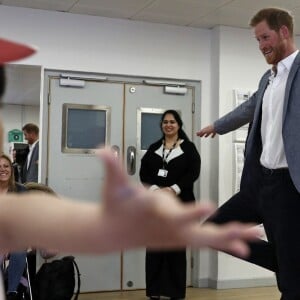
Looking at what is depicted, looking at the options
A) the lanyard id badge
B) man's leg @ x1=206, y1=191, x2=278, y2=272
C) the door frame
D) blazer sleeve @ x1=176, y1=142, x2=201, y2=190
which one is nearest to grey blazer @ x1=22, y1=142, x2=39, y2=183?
the door frame

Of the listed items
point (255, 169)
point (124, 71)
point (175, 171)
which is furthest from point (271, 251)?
point (124, 71)

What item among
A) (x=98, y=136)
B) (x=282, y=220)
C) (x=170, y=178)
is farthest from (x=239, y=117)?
(x=98, y=136)

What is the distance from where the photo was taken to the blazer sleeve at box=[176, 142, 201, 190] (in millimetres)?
3826

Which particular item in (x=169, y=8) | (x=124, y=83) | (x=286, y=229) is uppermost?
(x=169, y=8)

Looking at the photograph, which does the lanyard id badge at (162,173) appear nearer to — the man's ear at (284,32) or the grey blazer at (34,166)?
the grey blazer at (34,166)

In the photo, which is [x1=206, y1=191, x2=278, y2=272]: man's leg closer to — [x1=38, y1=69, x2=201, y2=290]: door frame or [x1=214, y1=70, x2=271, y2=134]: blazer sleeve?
[x1=214, y1=70, x2=271, y2=134]: blazer sleeve

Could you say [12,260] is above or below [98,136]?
below

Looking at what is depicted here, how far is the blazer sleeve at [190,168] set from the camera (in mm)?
3826

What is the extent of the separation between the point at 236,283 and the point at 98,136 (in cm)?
182

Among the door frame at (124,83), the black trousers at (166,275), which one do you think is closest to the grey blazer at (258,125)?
the black trousers at (166,275)

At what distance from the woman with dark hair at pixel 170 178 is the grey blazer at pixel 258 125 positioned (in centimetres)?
136

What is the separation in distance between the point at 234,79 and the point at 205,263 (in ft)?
5.63

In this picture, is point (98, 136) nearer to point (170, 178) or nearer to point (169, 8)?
point (170, 178)

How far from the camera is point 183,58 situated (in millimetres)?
4473
